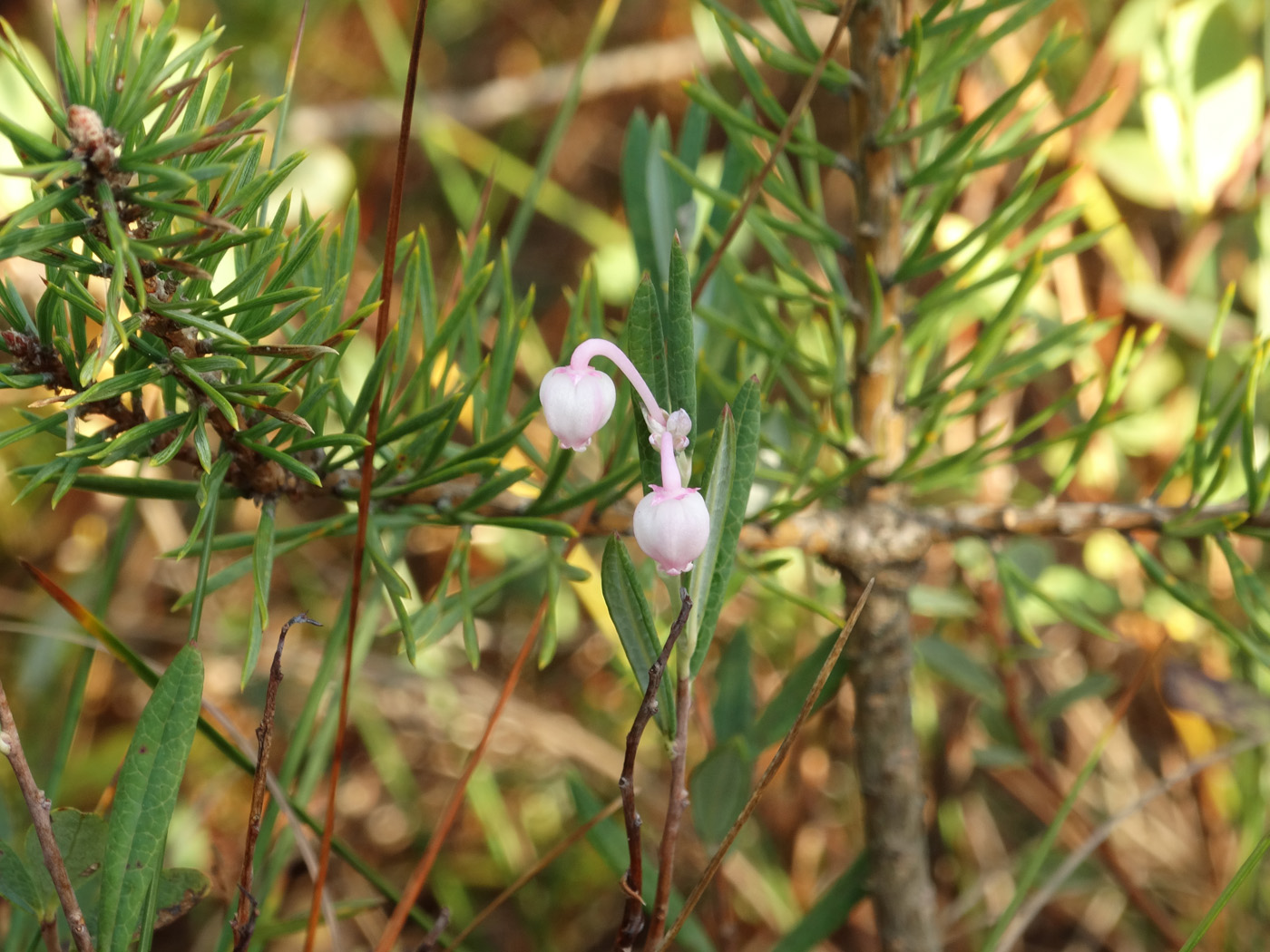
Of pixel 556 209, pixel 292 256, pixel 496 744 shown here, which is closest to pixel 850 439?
pixel 292 256

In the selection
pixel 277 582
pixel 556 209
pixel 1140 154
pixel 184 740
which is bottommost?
pixel 277 582

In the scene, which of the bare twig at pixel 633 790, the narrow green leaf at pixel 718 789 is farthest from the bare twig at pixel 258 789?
the narrow green leaf at pixel 718 789

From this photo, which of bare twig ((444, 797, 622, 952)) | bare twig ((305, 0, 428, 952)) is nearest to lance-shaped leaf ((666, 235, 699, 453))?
bare twig ((305, 0, 428, 952))

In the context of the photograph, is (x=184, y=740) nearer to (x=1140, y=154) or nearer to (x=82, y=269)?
(x=82, y=269)

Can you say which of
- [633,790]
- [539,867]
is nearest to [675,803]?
[633,790]

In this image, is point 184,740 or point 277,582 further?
point 277,582

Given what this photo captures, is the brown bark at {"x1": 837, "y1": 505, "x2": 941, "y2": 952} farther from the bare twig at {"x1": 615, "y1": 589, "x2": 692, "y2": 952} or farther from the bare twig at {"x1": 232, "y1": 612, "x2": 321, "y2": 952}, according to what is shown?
the bare twig at {"x1": 232, "y1": 612, "x2": 321, "y2": 952}
